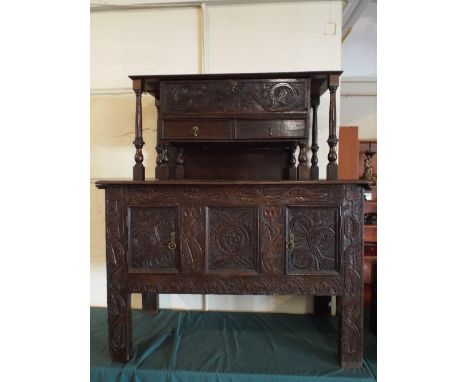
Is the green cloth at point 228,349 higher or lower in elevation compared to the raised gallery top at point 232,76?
lower

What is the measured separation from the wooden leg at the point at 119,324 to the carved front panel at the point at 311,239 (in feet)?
3.01

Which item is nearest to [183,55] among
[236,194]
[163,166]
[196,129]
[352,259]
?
[196,129]

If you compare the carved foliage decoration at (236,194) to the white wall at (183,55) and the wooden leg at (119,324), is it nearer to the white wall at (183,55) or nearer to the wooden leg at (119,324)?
the wooden leg at (119,324)

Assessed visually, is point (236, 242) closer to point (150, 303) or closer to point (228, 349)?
point (228, 349)

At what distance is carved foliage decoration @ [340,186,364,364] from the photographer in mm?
1343

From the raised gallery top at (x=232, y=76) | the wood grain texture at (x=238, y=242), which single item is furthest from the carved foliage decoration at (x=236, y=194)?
the raised gallery top at (x=232, y=76)

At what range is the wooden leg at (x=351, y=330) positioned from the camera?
135 cm

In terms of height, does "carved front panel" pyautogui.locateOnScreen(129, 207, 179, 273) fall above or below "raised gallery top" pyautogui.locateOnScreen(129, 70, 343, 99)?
below

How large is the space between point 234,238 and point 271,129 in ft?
2.24

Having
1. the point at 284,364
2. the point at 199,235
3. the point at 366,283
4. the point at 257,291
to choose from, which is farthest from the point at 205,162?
the point at 366,283

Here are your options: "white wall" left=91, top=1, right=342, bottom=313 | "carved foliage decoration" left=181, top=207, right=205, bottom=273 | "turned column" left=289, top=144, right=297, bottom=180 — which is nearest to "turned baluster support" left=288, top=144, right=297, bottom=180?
"turned column" left=289, top=144, right=297, bottom=180

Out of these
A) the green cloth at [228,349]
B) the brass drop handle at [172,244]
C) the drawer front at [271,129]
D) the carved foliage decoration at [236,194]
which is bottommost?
the green cloth at [228,349]

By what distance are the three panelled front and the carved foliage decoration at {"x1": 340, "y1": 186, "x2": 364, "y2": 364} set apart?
0.15 ft

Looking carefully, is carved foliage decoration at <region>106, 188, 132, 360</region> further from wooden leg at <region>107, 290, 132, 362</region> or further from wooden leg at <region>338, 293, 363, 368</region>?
wooden leg at <region>338, 293, 363, 368</region>
